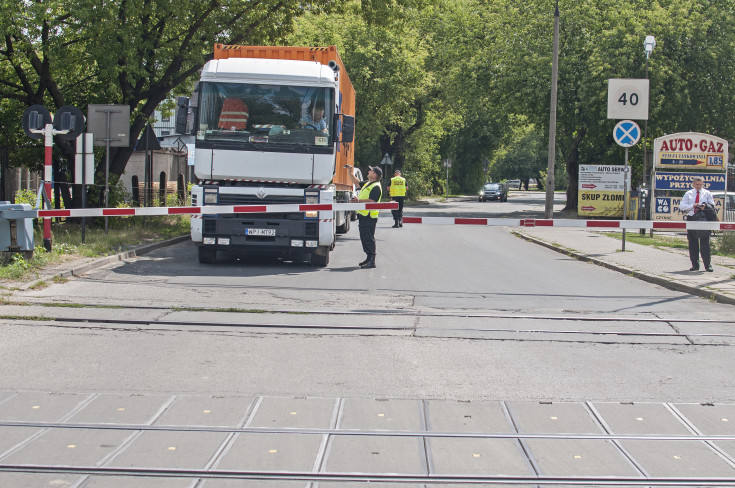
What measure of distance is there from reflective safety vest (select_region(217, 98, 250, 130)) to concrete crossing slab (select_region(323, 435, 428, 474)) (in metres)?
9.66

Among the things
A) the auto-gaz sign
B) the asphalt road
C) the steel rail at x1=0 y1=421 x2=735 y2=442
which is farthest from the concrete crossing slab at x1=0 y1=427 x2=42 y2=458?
the auto-gaz sign

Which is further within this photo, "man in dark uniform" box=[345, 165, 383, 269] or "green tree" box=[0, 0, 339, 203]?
"green tree" box=[0, 0, 339, 203]

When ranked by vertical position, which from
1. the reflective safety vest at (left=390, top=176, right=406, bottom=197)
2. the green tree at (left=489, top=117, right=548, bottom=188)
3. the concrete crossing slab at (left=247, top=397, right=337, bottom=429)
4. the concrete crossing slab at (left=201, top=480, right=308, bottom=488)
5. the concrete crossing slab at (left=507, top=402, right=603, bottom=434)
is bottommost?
the concrete crossing slab at (left=201, top=480, right=308, bottom=488)

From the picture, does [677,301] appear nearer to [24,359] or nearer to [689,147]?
[24,359]

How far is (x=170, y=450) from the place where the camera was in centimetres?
474

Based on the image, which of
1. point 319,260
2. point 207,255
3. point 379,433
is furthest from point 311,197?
point 379,433

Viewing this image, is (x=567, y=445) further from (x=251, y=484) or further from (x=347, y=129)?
(x=347, y=129)

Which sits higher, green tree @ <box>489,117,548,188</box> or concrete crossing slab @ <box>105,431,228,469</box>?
green tree @ <box>489,117,548,188</box>

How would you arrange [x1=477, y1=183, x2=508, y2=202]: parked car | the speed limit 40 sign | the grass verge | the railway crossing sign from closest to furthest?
the grass verge, the railway crossing sign, the speed limit 40 sign, [x1=477, y1=183, x2=508, y2=202]: parked car

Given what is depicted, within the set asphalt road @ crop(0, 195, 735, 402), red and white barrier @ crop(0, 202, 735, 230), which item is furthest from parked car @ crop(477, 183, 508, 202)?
asphalt road @ crop(0, 195, 735, 402)

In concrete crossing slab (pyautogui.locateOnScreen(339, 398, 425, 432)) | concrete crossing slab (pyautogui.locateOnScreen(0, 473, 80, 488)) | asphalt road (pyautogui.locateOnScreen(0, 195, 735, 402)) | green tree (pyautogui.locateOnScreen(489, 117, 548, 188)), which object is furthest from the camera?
green tree (pyautogui.locateOnScreen(489, 117, 548, 188))

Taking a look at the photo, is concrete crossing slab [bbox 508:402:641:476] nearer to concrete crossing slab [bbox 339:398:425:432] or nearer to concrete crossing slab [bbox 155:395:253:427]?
concrete crossing slab [bbox 339:398:425:432]

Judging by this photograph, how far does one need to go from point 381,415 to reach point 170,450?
1466mm

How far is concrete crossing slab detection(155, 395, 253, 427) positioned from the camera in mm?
5266
